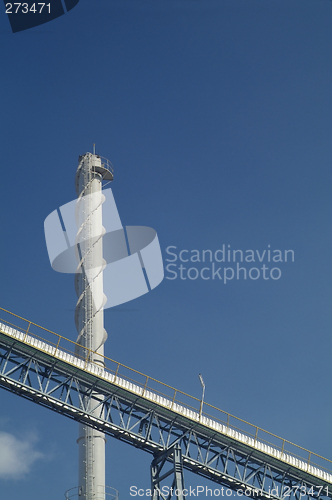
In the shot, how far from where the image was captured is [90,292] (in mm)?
62406

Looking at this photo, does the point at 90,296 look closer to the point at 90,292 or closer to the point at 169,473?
the point at 90,292

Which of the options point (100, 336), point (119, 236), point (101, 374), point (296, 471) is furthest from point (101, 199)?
point (296, 471)

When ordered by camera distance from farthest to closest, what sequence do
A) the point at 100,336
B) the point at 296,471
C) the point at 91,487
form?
the point at 100,336 < the point at 91,487 < the point at 296,471

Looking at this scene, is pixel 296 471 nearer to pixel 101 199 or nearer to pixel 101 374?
pixel 101 374

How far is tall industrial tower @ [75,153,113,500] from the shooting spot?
5419 centimetres

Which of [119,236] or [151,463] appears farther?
[119,236]

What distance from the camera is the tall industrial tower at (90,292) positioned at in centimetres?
5419

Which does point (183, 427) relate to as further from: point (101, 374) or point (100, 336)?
point (100, 336)

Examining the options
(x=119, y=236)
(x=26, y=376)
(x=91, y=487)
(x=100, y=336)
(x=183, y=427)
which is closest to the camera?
(x=26, y=376)

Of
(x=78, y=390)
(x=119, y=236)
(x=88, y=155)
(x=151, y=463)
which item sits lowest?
(x=151, y=463)

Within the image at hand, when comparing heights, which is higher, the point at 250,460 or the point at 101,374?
the point at 101,374

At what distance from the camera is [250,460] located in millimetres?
47156

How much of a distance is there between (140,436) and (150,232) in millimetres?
28879

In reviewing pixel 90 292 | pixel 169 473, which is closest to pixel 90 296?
pixel 90 292
